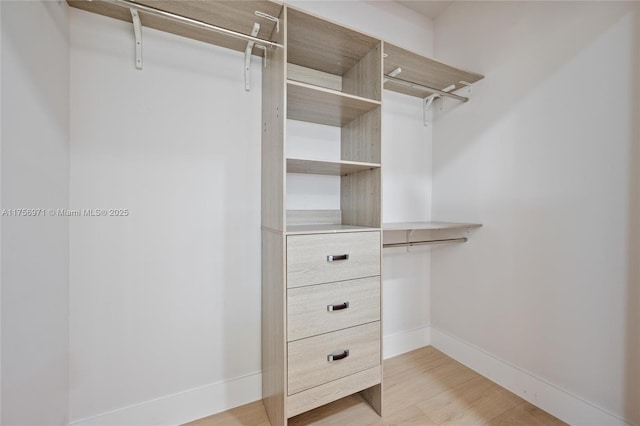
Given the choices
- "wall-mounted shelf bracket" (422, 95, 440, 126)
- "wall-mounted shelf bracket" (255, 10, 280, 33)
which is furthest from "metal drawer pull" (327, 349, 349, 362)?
"wall-mounted shelf bracket" (422, 95, 440, 126)

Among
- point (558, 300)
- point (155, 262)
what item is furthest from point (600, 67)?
point (155, 262)

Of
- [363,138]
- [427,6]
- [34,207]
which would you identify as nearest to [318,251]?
[363,138]

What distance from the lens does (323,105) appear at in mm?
1540

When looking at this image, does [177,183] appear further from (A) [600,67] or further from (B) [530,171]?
(A) [600,67]

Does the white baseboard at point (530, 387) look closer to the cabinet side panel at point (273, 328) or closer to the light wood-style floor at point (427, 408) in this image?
the light wood-style floor at point (427, 408)

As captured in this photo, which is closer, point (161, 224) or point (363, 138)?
point (161, 224)

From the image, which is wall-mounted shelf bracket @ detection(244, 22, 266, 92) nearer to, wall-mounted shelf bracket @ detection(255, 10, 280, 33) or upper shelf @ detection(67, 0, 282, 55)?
upper shelf @ detection(67, 0, 282, 55)

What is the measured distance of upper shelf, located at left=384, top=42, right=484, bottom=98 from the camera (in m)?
1.69

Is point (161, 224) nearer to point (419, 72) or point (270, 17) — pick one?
point (270, 17)

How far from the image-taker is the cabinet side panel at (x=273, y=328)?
1.29 m

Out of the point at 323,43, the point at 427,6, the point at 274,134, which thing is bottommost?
the point at 274,134

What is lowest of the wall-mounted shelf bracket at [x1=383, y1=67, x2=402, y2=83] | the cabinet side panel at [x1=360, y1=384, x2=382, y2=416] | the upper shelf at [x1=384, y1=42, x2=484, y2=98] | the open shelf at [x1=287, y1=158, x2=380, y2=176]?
the cabinet side panel at [x1=360, y1=384, x2=382, y2=416]

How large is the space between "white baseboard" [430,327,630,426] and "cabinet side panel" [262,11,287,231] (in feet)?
5.78

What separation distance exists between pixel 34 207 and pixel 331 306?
130 centimetres
